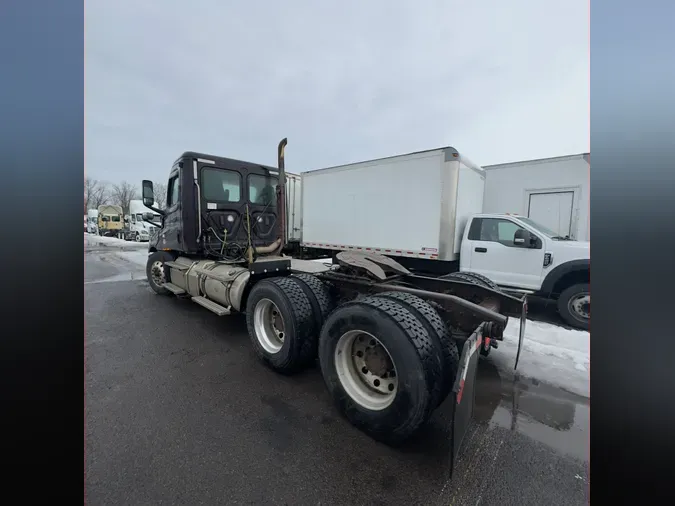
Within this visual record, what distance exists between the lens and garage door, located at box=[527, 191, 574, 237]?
718cm

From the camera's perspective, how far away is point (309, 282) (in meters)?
3.76

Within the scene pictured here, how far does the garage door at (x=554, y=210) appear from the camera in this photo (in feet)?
23.6

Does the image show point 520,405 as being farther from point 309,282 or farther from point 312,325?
point 309,282

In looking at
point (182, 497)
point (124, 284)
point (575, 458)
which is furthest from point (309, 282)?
point (124, 284)

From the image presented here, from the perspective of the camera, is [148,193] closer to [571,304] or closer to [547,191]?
[571,304]

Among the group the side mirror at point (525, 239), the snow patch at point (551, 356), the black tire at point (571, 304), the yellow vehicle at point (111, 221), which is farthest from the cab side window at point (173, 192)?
the yellow vehicle at point (111, 221)

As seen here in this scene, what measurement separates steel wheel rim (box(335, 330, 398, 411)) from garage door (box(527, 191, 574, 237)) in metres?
6.94

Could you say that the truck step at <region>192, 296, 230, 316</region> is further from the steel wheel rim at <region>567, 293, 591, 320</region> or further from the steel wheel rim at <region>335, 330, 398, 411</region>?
the steel wheel rim at <region>567, 293, 591, 320</region>

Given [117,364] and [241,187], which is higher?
[241,187]

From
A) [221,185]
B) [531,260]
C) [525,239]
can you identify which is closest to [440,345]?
[525,239]

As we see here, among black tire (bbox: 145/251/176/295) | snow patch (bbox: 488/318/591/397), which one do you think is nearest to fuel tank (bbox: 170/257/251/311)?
black tire (bbox: 145/251/176/295)

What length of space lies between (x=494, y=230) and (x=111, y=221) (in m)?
46.1

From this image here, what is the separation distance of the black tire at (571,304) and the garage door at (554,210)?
7.67 ft
